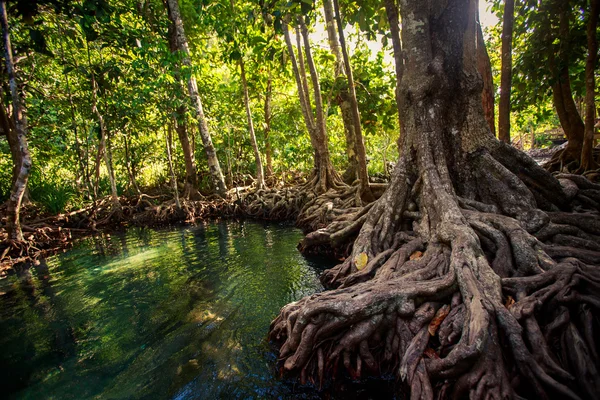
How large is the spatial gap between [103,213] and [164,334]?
488 inches

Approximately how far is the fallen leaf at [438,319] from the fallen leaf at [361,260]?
138 cm

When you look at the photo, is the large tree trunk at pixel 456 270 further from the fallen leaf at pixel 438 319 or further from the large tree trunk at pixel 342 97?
the large tree trunk at pixel 342 97

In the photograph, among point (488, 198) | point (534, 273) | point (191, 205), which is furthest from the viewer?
point (191, 205)

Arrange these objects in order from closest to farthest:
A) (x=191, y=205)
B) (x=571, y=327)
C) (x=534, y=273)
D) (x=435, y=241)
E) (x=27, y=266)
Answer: (x=571, y=327) → (x=534, y=273) → (x=435, y=241) → (x=27, y=266) → (x=191, y=205)

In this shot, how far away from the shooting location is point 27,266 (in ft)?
24.5

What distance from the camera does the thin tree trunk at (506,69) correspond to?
547 centimetres

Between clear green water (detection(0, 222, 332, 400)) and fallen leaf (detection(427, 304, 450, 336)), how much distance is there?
45.0 inches

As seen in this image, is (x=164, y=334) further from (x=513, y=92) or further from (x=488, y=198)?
(x=513, y=92)

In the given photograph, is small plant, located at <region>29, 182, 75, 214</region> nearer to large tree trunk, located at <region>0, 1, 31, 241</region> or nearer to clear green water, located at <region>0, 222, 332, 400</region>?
large tree trunk, located at <region>0, 1, 31, 241</region>

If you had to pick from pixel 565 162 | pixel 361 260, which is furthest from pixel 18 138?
pixel 565 162

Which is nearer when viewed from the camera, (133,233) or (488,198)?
(488,198)

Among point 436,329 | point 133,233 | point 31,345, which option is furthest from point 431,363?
point 133,233

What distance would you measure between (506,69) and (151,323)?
7.59 meters

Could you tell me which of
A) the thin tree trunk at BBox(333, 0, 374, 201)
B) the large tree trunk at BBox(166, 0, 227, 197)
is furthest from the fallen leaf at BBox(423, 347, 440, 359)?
the large tree trunk at BBox(166, 0, 227, 197)
